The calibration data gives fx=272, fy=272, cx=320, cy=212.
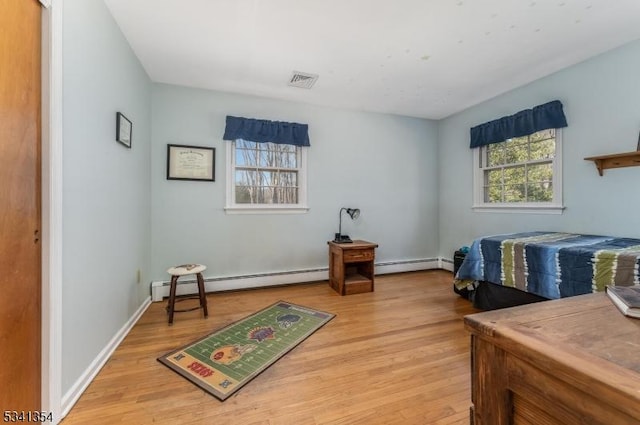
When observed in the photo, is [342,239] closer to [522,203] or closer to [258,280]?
[258,280]

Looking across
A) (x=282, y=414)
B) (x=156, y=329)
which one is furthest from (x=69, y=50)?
(x=282, y=414)

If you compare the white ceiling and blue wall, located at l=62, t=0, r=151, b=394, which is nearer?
blue wall, located at l=62, t=0, r=151, b=394

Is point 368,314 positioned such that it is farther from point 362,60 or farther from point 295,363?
point 362,60

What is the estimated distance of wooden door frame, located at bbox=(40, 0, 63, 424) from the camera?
1266mm

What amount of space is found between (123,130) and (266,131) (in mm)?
1618

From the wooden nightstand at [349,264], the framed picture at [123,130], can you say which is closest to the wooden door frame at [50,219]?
the framed picture at [123,130]

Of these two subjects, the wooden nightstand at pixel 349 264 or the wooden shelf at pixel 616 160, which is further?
the wooden nightstand at pixel 349 264

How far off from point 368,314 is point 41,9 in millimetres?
2959

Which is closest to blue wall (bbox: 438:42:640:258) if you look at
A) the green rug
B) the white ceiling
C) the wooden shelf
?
the wooden shelf

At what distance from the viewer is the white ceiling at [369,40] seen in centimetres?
197

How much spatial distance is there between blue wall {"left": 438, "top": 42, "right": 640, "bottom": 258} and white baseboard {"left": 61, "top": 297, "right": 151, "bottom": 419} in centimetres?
419

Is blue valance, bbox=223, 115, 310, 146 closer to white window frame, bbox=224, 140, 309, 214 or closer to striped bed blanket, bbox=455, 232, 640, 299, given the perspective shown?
white window frame, bbox=224, 140, 309, 214

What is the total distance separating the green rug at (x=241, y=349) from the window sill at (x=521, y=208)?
2.60 metres

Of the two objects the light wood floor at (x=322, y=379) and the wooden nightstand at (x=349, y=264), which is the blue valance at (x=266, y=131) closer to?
the wooden nightstand at (x=349, y=264)
